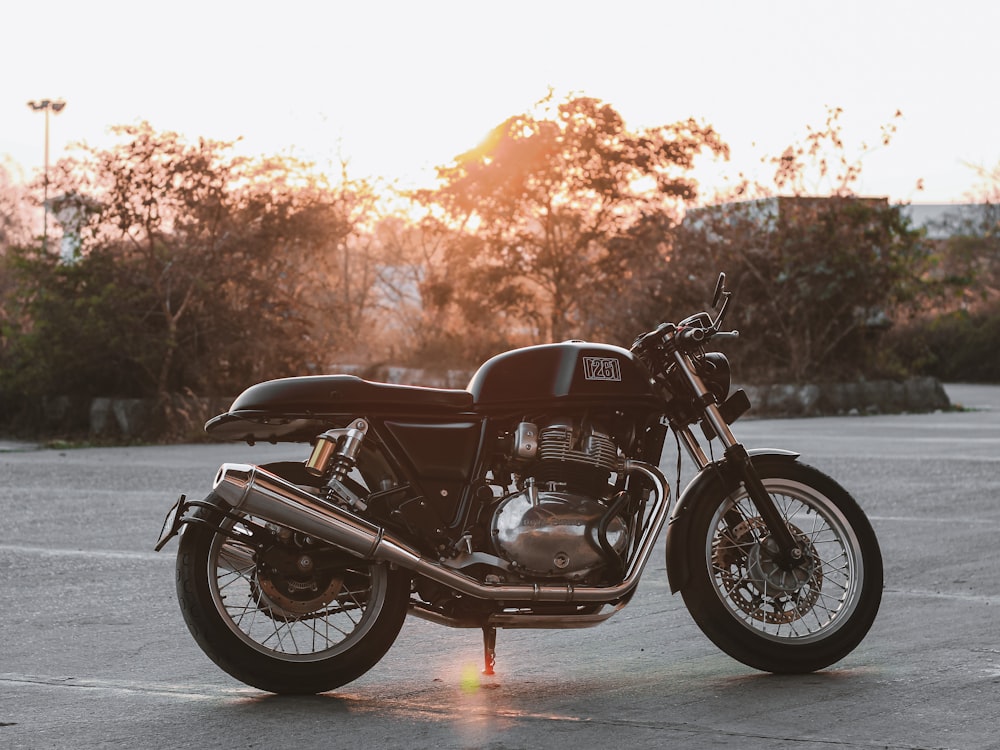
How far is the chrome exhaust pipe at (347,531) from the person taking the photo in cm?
495

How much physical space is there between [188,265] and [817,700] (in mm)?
15304

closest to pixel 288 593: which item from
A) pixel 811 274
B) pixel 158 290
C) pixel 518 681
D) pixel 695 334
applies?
pixel 518 681

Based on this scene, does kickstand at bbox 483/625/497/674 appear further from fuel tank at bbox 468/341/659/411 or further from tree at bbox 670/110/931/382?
tree at bbox 670/110/931/382

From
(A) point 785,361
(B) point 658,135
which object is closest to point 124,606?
(A) point 785,361

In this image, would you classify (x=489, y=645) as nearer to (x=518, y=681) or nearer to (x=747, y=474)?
(x=518, y=681)

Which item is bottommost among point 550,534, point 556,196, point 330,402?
point 550,534

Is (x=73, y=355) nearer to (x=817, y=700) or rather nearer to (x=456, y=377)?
(x=456, y=377)

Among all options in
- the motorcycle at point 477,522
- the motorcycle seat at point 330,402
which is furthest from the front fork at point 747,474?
the motorcycle seat at point 330,402

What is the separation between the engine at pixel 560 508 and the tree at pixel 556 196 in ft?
95.1

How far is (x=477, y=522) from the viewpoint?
17.1 ft

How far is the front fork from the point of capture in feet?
17.7

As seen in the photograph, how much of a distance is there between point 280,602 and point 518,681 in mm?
875

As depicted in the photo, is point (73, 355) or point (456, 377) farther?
point (456, 377)

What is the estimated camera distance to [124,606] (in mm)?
6797
